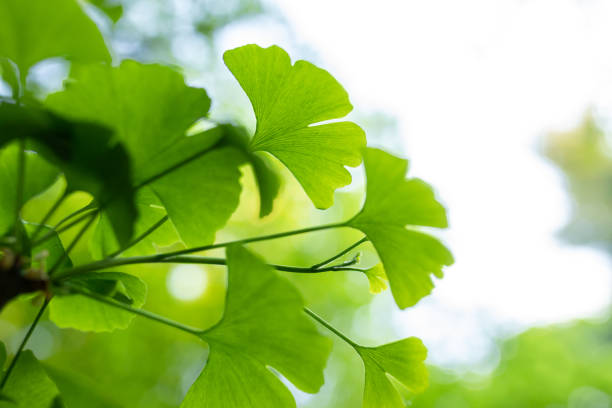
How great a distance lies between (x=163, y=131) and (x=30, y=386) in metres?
0.22

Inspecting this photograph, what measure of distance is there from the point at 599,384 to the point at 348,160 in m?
3.22

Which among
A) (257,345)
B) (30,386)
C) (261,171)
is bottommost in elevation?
(30,386)

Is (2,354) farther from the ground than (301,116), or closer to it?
closer to it

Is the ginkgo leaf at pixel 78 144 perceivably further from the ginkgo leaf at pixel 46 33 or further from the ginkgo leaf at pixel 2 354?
the ginkgo leaf at pixel 2 354

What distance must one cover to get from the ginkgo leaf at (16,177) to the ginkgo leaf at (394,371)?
29cm

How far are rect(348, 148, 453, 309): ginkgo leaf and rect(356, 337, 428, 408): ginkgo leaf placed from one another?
41mm

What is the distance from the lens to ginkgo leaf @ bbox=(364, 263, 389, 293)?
1.56 feet

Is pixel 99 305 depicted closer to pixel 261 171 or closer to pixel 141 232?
pixel 141 232

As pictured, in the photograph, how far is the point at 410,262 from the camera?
43 centimetres

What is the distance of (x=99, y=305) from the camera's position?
0.45 metres

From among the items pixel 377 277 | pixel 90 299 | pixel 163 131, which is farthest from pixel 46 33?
pixel 377 277

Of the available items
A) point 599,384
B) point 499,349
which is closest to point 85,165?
point 599,384

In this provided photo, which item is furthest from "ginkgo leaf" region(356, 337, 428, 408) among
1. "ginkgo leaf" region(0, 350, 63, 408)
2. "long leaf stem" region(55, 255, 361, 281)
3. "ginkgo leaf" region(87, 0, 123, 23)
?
"ginkgo leaf" region(87, 0, 123, 23)

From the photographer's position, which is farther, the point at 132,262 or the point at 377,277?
the point at 377,277
